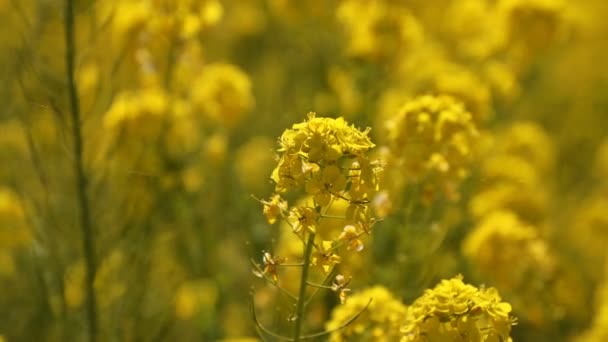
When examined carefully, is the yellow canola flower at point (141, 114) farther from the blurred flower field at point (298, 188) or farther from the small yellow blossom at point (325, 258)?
the small yellow blossom at point (325, 258)

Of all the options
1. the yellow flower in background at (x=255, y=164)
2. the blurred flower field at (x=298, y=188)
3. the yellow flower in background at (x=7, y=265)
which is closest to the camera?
the blurred flower field at (x=298, y=188)

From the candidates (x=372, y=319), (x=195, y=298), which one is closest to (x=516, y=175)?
(x=195, y=298)

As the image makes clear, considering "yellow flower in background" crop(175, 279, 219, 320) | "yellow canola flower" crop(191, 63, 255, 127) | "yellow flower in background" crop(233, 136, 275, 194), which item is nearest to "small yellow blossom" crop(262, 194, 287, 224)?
"yellow flower in background" crop(175, 279, 219, 320)

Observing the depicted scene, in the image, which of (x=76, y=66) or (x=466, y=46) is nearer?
(x=76, y=66)

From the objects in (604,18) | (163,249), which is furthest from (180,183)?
(604,18)

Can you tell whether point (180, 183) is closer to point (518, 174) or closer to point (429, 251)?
point (429, 251)

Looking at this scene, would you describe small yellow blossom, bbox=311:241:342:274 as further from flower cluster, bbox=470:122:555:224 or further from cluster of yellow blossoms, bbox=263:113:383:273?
flower cluster, bbox=470:122:555:224

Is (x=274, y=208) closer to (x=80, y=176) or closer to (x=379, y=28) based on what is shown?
(x=80, y=176)

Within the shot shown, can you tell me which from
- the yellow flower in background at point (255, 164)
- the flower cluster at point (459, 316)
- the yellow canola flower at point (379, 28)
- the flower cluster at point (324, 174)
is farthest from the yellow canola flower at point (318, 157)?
the yellow flower in background at point (255, 164)
